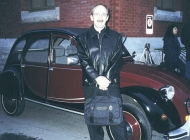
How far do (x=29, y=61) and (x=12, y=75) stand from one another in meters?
0.43

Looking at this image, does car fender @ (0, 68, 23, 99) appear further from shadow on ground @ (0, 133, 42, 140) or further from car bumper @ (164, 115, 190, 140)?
car bumper @ (164, 115, 190, 140)

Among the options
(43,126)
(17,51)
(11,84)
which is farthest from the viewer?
(17,51)

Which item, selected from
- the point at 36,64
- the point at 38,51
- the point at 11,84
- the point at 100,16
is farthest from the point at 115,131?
the point at 11,84

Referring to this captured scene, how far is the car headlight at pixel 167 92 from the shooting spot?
3.56 metres

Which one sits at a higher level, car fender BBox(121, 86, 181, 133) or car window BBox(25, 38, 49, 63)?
car window BBox(25, 38, 49, 63)

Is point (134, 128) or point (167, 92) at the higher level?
point (167, 92)

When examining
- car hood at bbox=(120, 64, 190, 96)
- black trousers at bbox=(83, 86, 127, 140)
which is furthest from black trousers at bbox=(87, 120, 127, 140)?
car hood at bbox=(120, 64, 190, 96)

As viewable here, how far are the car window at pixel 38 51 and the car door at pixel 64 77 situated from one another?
36 cm

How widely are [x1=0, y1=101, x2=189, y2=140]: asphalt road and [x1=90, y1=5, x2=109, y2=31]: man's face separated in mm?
2089

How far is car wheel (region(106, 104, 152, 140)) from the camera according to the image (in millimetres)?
3617

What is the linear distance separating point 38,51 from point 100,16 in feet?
8.23

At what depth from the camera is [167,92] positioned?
11.7ft

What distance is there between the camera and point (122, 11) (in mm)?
7445

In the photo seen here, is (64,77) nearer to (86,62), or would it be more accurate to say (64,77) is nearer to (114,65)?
(86,62)
